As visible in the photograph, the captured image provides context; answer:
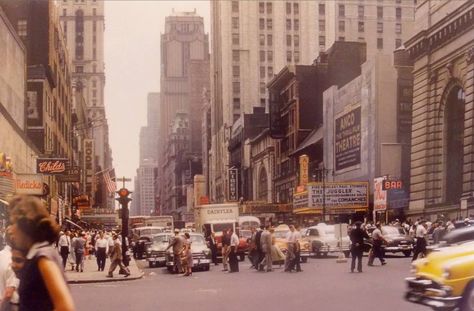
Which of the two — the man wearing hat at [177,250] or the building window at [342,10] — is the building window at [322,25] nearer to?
the building window at [342,10]

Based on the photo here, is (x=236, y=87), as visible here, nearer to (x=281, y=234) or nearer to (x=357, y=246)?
(x=281, y=234)

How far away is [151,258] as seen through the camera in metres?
38.6

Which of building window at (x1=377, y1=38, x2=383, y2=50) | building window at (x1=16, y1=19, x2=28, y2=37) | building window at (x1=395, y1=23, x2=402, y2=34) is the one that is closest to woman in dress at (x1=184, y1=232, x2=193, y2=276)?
building window at (x1=16, y1=19, x2=28, y2=37)

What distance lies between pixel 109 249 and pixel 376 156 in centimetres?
3602

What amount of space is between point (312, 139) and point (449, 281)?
8043cm

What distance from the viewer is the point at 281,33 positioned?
13238 cm

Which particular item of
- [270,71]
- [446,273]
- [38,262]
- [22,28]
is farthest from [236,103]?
[38,262]

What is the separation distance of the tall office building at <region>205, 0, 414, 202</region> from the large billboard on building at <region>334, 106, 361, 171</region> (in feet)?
161

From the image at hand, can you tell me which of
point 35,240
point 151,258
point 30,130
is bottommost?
point 151,258

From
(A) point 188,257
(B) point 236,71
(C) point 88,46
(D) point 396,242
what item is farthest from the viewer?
(C) point 88,46

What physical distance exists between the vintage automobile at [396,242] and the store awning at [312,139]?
48095 millimetres

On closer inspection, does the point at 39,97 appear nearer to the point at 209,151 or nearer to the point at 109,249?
the point at 109,249

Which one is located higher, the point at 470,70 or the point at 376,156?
the point at 470,70

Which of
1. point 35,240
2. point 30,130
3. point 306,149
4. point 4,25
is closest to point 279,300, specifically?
point 35,240
